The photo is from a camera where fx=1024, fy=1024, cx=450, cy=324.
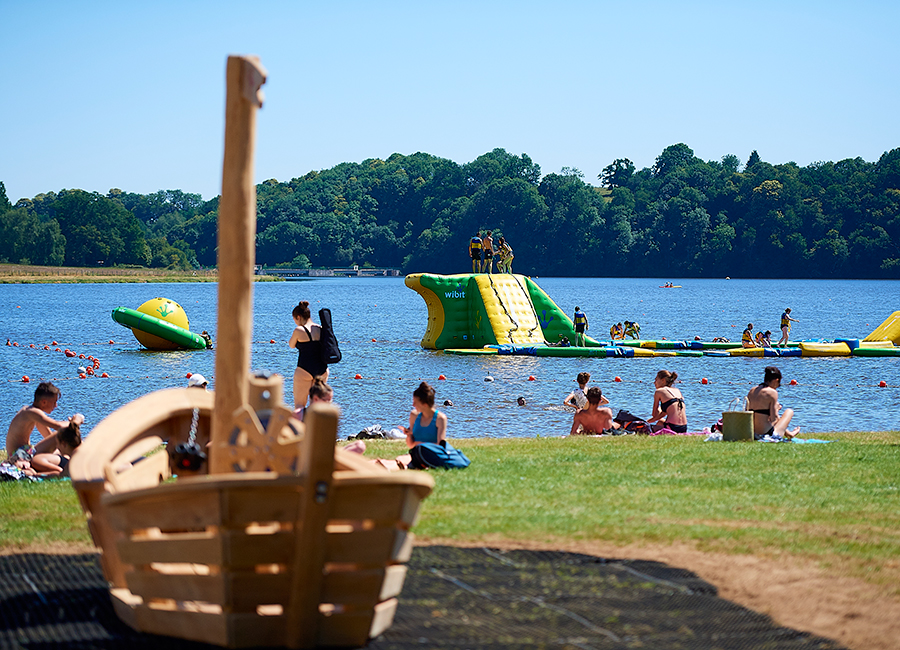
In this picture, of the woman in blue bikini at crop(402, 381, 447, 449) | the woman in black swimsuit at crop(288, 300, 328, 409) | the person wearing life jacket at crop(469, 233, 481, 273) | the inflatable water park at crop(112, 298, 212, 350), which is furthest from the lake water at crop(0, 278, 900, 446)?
the woman in blue bikini at crop(402, 381, 447, 449)

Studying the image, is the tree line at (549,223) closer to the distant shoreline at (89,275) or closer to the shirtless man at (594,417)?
the distant shoreline at (89,275)

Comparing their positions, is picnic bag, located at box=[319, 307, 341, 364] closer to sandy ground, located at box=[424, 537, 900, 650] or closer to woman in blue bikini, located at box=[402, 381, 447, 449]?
woman in blue bikini, located at box=[402, 381, 447, 449]

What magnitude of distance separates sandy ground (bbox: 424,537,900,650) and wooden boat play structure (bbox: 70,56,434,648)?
2.05m

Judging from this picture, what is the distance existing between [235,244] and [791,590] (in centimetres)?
373

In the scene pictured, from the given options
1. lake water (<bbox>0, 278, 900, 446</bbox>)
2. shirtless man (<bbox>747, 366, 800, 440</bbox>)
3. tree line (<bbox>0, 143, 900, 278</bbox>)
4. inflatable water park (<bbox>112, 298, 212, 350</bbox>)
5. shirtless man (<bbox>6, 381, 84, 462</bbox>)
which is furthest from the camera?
tree line (<bbox>0, 143, 900, 278</bbox>)

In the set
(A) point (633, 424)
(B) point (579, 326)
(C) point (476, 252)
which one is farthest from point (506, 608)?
(C) point (476, 252)

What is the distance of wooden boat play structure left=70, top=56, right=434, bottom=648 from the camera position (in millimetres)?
4438

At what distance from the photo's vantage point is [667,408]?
46.0 ft

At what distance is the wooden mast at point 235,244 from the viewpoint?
17.5 ft

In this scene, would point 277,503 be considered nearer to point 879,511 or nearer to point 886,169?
point 879,511

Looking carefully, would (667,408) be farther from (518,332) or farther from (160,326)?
(160,326)

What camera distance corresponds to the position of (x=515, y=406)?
20219 millimetres

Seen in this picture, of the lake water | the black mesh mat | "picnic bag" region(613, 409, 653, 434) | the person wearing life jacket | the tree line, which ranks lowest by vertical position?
the lake water

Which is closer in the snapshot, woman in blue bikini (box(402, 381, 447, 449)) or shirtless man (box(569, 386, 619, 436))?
woman in blue bikini (box(402, 381, 447, 449))
